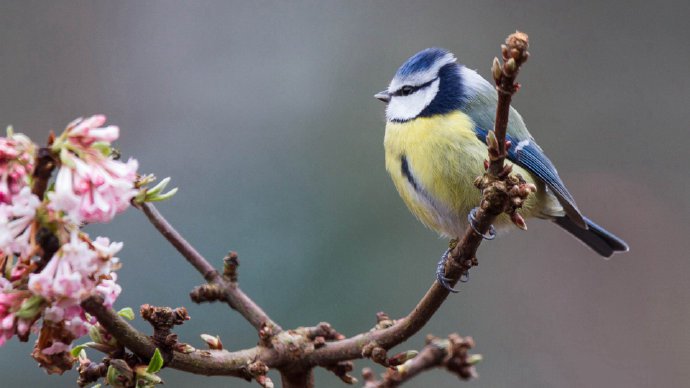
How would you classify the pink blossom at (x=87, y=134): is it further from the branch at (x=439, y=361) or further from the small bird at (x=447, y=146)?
the small bird at (x=447, y=146)

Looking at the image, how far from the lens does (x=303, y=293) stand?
273 cm

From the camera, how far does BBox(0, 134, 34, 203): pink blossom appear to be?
2.51 ft

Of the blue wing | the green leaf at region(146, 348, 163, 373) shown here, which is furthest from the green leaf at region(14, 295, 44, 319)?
the blue wing

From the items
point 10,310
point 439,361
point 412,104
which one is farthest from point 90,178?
point 412,104

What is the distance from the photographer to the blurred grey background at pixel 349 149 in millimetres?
2826

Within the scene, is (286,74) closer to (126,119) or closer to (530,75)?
(126,119)

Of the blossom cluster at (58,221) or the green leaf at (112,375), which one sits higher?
the blossom cluster at (58,221)

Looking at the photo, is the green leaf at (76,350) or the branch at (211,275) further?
the branch at (211,275)

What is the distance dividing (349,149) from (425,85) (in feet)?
4.25

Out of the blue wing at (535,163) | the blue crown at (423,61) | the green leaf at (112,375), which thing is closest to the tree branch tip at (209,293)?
the green leaf at (112,375)

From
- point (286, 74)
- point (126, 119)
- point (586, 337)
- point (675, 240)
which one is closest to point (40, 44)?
point (126, 119)

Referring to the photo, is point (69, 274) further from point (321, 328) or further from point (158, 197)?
point (321, 328)

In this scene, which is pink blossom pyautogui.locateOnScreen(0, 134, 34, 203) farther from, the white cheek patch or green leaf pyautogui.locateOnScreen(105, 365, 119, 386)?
the white cheek patch

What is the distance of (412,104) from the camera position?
2020mm
